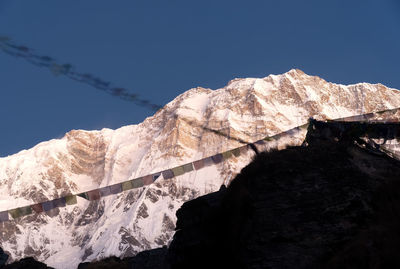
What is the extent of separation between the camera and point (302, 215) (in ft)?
65.0

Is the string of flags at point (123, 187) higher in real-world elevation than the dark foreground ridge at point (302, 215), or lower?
higher

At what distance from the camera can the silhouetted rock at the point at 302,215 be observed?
17609 millimetres

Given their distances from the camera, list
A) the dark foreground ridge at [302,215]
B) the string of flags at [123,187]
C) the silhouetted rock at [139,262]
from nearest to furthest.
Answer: the dark foreground ridge at [302,215], the silhouetted rock at [139,262], the string of flags at [123,187]

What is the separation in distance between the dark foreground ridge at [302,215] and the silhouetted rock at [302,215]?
29 millimetres

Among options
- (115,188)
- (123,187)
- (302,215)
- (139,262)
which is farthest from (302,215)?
(115,188)

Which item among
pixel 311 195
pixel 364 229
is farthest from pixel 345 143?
pixel 364 229

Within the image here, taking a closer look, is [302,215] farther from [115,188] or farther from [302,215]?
[115,188]

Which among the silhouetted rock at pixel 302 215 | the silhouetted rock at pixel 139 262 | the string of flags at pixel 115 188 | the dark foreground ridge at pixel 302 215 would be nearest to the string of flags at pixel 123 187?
the string of flags at pixel 115 188

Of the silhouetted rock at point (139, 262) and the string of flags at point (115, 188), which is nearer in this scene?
the silhouetted rock at point (139, 262)

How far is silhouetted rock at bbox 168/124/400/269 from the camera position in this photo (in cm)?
1761

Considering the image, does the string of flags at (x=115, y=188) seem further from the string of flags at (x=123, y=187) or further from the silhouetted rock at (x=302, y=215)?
the silhouetted rock at (x=302, y=215)

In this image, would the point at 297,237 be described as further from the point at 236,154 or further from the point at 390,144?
the point at 236,154

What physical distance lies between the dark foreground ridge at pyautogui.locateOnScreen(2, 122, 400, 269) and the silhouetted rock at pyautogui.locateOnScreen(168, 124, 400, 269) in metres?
0.03

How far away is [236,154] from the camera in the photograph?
127 feet
